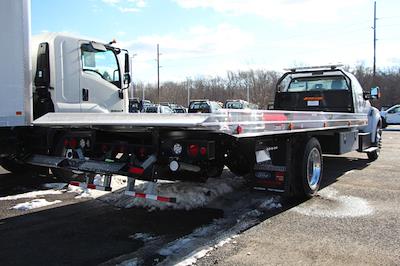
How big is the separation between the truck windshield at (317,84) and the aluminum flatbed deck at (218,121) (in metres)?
3.54

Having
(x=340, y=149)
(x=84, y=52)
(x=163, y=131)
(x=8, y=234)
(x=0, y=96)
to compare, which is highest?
(x=84, y=52)

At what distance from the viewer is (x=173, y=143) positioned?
5.29 meters

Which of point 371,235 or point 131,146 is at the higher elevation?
Answer: point 131,146

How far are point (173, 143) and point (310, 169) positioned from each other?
2.92m

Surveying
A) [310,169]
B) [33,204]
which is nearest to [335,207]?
[310,169]

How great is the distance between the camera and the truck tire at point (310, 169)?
6.86 m

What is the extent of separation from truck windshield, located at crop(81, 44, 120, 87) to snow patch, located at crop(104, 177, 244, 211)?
226cm

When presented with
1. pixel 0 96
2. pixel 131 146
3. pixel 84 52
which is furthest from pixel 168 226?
pixel 84 52

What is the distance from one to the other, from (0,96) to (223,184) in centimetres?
407

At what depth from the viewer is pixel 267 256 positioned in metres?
4.63

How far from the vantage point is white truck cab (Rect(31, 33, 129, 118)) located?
7.82 meters

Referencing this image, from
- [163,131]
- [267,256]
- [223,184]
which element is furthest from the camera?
[223,184]

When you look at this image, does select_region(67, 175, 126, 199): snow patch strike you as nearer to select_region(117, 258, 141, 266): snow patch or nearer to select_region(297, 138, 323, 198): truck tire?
select_region(117, 258, 141, 266): snow patch

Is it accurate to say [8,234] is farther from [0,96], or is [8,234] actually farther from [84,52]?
[84,52]
